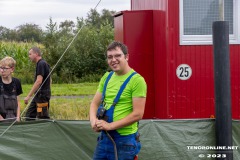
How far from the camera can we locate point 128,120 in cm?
568

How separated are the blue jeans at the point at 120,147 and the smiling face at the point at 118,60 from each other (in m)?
0.68

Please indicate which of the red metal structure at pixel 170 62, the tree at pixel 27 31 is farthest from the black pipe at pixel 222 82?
the tree at pixel 27 31

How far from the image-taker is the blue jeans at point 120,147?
5.78 meters

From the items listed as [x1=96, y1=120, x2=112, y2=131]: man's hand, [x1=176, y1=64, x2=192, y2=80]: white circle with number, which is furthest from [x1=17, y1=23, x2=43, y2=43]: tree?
[x1=96, y1=120, x2=112, y2=131]: man's hand

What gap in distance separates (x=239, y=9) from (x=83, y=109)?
5.82 metres

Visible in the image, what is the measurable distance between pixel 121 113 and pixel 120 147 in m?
0.35

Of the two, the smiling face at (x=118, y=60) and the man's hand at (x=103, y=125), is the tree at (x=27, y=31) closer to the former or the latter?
the smiling face at (x=118, y=60)

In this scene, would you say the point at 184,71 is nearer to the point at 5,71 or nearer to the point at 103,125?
the point at 5,71

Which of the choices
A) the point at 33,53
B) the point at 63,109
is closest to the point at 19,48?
the point at 63,109

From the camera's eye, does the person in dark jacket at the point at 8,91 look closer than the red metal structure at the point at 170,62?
Yes

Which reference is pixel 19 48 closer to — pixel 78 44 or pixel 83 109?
pixel 78 44

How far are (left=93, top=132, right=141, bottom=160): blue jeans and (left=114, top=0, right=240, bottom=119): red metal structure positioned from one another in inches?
137

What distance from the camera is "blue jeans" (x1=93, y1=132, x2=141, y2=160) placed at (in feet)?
19.0

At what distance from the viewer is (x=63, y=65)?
86.3 ft
